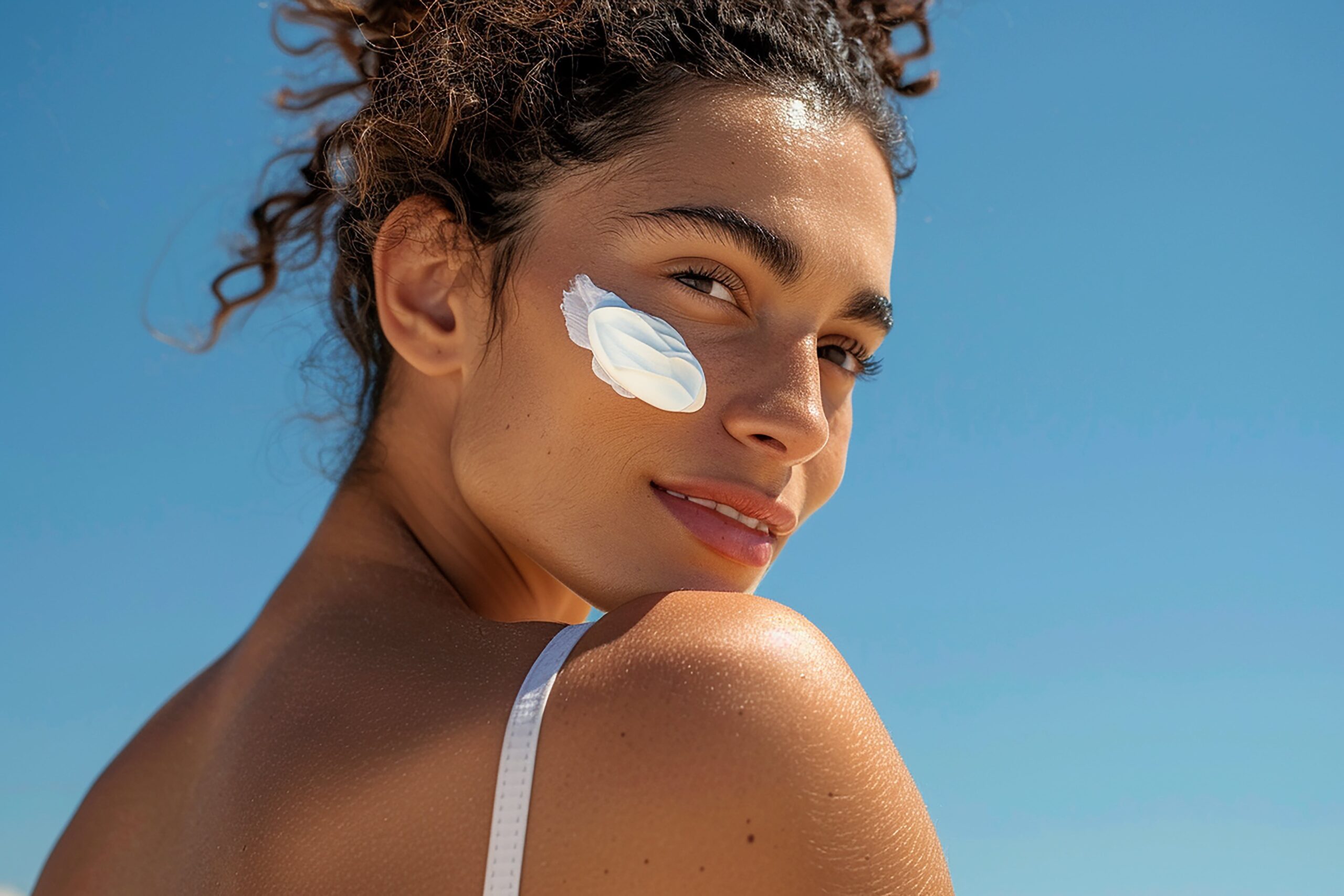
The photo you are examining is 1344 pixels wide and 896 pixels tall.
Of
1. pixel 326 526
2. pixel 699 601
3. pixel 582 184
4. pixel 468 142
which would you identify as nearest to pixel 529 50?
pixel 468 142

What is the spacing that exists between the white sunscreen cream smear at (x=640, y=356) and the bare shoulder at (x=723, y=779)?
→ 23.4 inches

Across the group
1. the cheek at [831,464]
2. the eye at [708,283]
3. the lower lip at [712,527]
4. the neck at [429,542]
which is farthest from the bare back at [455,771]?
the cheek at [831,464]

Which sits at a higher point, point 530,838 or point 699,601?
point 699,601

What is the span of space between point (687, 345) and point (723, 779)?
86 cm

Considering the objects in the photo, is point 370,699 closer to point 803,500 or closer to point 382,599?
point 382,599

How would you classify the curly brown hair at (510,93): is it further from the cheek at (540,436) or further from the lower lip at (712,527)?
the lower lip at (712,527)

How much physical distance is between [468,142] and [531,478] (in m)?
0.72

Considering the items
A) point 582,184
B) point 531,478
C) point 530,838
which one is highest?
point 582,184

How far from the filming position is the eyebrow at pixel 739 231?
6.77 ft

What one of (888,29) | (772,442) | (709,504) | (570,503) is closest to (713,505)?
(709,504)

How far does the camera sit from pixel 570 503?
2086mm

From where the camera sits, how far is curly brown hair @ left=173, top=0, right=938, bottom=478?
226 cm

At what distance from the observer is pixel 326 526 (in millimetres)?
2240

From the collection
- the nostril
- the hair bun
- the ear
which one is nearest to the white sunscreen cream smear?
the nostril
